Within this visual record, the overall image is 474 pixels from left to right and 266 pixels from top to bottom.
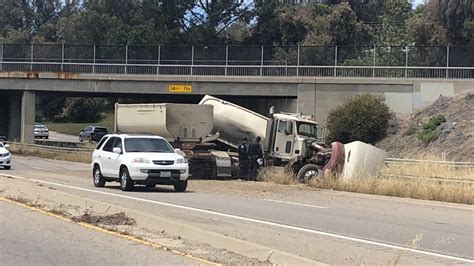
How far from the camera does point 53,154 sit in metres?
46.4

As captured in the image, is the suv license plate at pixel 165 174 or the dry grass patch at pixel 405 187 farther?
the dry grass patch at pixel 405 187

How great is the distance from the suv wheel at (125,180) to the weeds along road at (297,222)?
0.41 m

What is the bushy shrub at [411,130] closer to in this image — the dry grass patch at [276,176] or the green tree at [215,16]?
the dry grass patch at [276,176]

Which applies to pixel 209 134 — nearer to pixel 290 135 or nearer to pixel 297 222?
pixel 290 135

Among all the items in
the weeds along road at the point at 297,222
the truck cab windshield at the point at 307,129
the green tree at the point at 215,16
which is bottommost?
the weeds along road at the point at 297,222

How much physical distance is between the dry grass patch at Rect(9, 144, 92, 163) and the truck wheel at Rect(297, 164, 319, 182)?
61.3ft

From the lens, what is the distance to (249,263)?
9.13 m

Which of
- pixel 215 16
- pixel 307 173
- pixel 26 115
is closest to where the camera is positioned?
pixel 307 173

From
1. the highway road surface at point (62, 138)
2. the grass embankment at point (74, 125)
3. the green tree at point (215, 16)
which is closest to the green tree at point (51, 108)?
the grass embankment at point (74, 125)

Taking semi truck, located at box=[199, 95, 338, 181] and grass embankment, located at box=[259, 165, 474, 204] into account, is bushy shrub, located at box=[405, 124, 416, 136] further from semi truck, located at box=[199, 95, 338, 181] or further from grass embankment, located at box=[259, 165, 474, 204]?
semi truck, located at box=[199, 95, 338, 181]

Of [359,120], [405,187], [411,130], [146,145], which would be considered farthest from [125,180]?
[411,130]

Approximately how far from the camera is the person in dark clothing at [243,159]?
28.4 metres

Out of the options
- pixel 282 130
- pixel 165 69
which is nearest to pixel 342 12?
pixel 165 69

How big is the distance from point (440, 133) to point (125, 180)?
25046 millimetres
